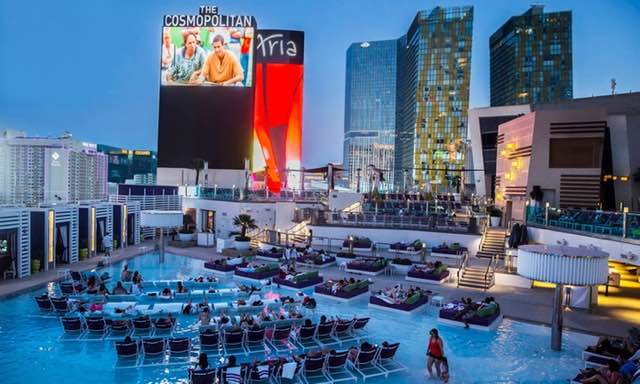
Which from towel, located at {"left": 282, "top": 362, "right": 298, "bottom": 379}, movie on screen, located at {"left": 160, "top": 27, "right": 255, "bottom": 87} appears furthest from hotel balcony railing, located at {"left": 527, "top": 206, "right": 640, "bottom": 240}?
movie on screen, located at {"left": 160, "top": 27, "right": 255, "bottom": 87}

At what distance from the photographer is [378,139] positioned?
540ft

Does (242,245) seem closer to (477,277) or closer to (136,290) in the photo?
(136,290)

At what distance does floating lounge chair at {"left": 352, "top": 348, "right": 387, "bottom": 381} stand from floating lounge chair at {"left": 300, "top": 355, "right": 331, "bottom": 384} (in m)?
0.81

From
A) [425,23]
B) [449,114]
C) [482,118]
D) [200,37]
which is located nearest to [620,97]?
[482,118]

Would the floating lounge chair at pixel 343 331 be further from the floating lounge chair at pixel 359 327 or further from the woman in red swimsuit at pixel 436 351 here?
the woman in red swimsuit at pixel 436 351

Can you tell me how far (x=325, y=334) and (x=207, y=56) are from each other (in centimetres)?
4731

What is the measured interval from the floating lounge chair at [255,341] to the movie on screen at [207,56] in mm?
45314

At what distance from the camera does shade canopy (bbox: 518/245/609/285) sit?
32.1 feet

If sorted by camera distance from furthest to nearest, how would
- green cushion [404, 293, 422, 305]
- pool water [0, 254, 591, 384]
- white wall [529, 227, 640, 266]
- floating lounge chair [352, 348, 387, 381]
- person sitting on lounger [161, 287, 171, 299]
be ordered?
person sitting on lounger [161, 287, 171, 299] < green cushion [404, 293, 422, 305] < white wall [529, 227, 640, 266] < floating lounge chair [352, 348, 387, 381] < pool water [0, 254, 591, 384]

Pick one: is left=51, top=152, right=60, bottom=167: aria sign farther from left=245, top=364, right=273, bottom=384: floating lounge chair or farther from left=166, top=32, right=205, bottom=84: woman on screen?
left=245, top=364, right=273, bottom=384: floating lounge chair

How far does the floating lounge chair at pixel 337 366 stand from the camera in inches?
405

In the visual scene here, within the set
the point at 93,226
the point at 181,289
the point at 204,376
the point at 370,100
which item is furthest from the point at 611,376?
the point at 370,100

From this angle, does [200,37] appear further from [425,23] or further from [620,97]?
[425,23]

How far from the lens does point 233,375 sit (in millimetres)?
9234
